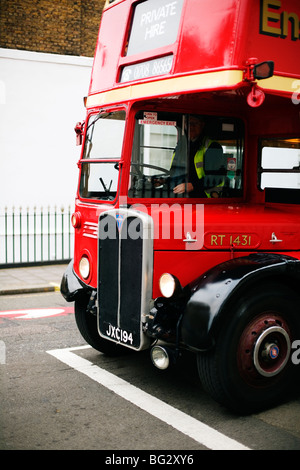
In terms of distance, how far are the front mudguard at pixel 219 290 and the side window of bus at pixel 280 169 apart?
1168 mm

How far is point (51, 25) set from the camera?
14.5 metres

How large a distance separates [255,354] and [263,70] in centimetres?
219

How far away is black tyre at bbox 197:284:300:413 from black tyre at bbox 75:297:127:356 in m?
1.72

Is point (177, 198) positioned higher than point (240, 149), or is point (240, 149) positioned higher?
point (240, 149)

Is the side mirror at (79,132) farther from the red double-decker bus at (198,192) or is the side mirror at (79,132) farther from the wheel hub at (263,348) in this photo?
the wheel hub at (263,348)

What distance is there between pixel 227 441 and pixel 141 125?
271cm

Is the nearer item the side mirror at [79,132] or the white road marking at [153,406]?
the white road marking at [153,406]

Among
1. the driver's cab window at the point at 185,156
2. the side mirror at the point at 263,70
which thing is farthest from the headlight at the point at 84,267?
the side mirror at the point at 263,70

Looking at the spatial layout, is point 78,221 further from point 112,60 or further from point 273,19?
point 273,19

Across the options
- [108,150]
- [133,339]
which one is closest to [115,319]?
[133,339]

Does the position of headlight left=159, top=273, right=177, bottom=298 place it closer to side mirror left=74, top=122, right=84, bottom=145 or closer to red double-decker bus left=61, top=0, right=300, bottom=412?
red double-decker bus left=61, top=0, right=300, bottom=412

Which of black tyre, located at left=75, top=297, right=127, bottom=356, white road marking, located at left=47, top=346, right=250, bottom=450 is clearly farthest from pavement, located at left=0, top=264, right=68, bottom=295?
black tyre, located at left=75, top=297, right=127, bottom=356

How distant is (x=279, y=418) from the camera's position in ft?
14.3

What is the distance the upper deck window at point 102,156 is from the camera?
507cm
